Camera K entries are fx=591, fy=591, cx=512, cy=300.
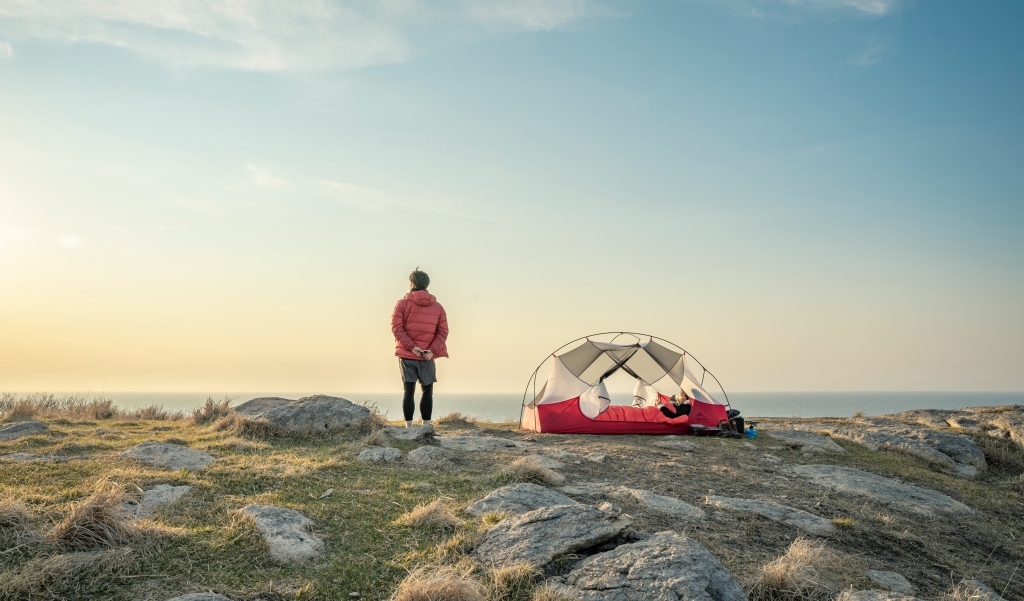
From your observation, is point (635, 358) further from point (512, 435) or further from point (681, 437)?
point (512, 435)

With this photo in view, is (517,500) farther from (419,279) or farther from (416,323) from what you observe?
(419,279)

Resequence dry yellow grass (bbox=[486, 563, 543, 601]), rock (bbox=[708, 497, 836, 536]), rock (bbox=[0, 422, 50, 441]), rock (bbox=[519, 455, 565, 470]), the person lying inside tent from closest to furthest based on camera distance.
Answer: dry yellow grass (bbox=[486, 563, 543, 601]) < rock (bbox=[708, 497, 836, 536]) < rock (bbox=[519, 455, 565, 470]) < rock (bbox=[0, 422, 50, 441]) < the person lying inside tent

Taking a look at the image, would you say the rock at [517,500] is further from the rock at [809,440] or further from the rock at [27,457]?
the rock at [809,440]

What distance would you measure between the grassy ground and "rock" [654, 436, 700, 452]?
1.65 ft

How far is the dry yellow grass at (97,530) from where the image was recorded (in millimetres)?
3994

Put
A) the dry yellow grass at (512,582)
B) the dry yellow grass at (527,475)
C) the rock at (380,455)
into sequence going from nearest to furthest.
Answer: the dry yellow grass at (512,582), the dry yellow grass at (527,475), the rock at (380,455)

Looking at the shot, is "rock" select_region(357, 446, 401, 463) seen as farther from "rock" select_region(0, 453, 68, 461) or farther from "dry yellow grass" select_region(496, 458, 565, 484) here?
"rock" select_region(0, 453, 68, 461)

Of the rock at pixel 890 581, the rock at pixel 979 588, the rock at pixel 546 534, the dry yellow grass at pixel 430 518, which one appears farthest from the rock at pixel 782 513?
the dry yellow grass at pixel 430 518

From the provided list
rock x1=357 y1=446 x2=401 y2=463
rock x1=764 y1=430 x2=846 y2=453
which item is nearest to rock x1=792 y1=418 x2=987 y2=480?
rock x1=764 y1=430 x2=846 y2=453

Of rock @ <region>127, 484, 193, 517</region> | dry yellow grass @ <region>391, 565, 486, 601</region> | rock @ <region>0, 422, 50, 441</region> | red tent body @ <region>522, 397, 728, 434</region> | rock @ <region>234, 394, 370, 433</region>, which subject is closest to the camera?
dry yellow grass @ <region>391, 565, 486, 601</region>

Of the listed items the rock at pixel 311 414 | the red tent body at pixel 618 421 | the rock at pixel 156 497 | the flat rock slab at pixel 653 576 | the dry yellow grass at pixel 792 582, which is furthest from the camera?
the red tent body at pixel 618 421

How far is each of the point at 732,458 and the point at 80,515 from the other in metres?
8.50

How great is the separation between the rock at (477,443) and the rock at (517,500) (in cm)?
302

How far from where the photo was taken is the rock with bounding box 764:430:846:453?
10.5 metres
